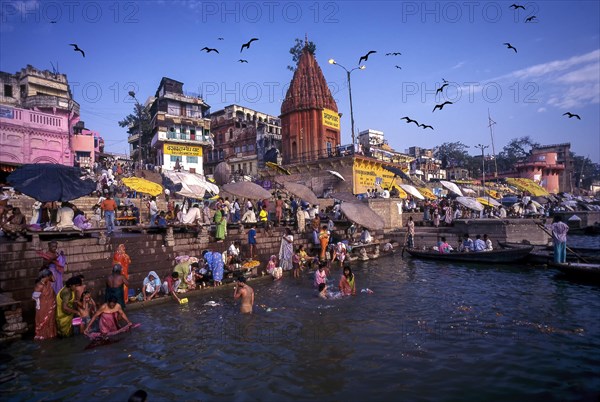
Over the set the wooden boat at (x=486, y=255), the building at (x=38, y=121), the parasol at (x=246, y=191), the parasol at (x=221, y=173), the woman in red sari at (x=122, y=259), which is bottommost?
the wooden boat at (x=486, y=255)

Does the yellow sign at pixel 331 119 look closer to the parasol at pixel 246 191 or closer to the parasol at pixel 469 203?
the parasol at pixel 469 203

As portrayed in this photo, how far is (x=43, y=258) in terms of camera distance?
8.27m

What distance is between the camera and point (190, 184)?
45.0 ft

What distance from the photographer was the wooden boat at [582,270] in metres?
11.3

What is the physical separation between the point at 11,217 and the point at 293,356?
834 centimetres

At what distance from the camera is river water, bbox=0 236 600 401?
5.30 m

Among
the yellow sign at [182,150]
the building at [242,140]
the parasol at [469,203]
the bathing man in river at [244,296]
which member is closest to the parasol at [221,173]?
the bathing man in river at [244,296]

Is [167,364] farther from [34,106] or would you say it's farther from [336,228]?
[34,106]

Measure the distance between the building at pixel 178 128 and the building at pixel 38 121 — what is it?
23.1 ft

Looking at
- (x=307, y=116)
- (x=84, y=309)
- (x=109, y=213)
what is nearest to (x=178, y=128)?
(x=307, y=116)

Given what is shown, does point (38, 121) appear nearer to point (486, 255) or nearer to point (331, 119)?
point (331, 119)

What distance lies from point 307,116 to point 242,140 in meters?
16.9

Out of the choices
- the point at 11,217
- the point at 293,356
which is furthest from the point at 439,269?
the point at 11,217

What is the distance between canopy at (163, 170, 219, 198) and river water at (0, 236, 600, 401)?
4558mm
